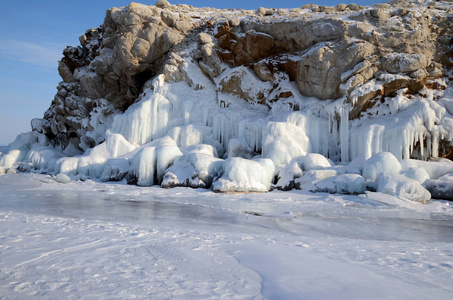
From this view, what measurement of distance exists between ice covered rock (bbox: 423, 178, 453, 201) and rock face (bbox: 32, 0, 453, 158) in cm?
640

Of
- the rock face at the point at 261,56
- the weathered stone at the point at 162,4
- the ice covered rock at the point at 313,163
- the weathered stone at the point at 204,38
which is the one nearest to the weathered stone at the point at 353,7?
the rock face at the point at 261,56

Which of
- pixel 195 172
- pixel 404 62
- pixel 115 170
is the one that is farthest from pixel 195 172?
pixel 404 62

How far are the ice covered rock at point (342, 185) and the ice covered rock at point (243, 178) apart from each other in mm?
2449

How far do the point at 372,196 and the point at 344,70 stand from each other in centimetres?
972

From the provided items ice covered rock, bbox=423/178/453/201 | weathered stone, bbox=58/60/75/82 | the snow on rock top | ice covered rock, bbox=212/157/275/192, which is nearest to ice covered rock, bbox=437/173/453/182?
ice covered rock, bbox=423/178/453/201

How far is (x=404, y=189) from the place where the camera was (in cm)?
1345

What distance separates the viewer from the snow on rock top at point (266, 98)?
1731cm

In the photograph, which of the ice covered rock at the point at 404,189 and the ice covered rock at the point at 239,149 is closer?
the ice covered rock at the point at 404,189

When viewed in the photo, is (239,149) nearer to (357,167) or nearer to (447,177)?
(357,167)

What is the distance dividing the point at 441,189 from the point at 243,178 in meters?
8.49

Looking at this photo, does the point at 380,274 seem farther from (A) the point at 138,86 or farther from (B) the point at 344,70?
(A) the point at 138,86

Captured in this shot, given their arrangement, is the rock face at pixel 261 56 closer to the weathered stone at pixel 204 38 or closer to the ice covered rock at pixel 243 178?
the weathered stone at pixel 204 38

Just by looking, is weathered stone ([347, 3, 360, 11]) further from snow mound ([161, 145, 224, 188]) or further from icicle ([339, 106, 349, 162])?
snow mound ([161, 145, 224, 188])

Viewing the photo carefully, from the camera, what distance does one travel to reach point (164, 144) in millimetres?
19281
